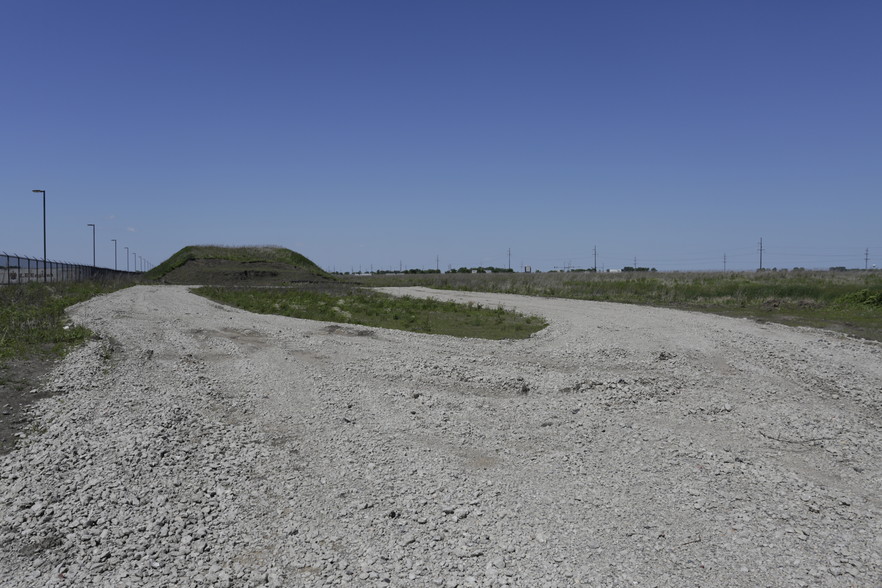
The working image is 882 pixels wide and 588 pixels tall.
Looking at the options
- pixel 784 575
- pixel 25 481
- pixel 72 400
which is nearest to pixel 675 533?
pixel 784 575

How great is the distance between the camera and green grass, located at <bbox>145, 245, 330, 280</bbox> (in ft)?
257

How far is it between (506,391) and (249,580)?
769 cm

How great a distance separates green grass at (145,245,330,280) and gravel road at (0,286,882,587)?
6705 cm

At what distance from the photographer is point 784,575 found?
5.92 m

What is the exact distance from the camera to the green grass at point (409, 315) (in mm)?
22609

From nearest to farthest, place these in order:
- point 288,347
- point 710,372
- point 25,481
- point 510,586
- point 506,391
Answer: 1. point 510,586
2. point 25,481
3. point 506,391
4. point 710,372
5. point 288,347

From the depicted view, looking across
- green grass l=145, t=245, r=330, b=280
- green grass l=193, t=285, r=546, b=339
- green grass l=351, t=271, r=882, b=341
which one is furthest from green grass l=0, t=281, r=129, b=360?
green grass l=145, t=245, r=330, b=280

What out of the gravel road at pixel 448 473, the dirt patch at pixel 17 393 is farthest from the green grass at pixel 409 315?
the dirt patch at pixel 17 393

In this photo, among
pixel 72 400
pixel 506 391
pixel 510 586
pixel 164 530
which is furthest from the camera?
pixel 506 391

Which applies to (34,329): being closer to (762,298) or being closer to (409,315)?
(409,315)

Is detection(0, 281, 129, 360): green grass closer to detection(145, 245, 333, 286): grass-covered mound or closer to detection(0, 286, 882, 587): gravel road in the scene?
detection(0, 286, 882, 587): gravel road

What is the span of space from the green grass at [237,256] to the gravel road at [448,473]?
2640 inches

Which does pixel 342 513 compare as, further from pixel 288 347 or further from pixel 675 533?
pixel 288 347

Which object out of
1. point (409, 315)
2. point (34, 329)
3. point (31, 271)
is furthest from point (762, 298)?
point (31, 271)
